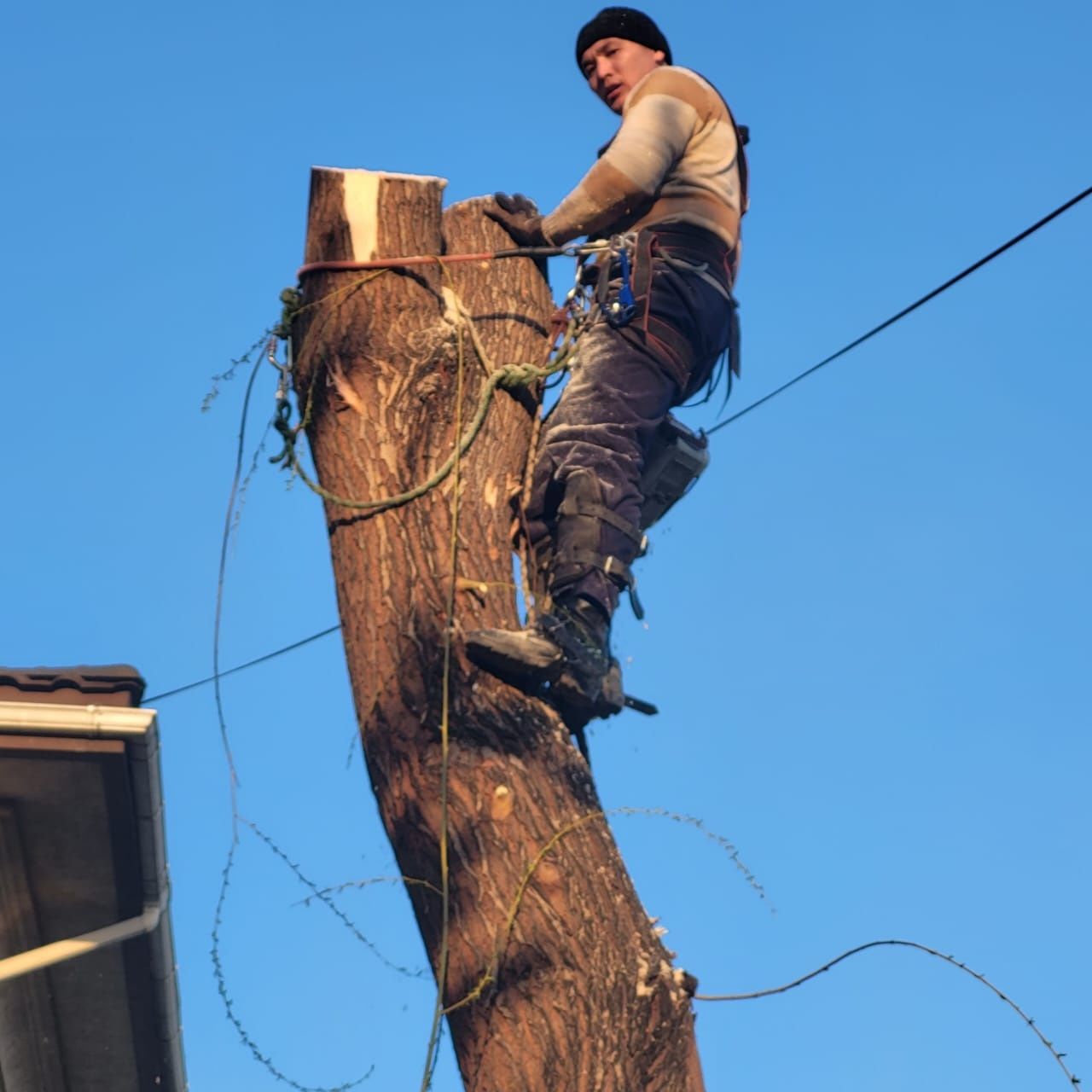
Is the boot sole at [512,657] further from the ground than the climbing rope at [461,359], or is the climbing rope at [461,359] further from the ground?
the climbing rope at [461,359]

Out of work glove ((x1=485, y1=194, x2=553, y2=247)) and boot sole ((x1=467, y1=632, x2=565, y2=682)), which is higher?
work glove ((x1=485, y1=194, x2=553, y2=247))

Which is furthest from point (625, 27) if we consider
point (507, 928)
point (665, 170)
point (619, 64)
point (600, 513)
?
point (507, 928)

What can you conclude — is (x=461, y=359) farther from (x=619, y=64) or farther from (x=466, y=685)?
(x=619, y=64)

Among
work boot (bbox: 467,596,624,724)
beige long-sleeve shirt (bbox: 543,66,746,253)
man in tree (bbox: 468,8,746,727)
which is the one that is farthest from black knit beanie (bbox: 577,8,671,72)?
work boot (bbox: 467,596,624,724)

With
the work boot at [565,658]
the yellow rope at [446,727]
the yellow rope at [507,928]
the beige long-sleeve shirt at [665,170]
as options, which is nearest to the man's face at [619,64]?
the beige long-sleeve shirt at [665,170]

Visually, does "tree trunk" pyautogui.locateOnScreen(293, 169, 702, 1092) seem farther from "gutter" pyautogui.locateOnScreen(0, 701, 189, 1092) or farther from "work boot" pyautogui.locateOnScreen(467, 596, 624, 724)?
"gutter" pyautogui.locateOnScreen(0, 701, 189, 1092)

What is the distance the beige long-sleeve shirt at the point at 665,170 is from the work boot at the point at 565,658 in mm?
A: 1182

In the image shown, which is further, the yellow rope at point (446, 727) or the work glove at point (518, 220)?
the work glove at point (518, 220)

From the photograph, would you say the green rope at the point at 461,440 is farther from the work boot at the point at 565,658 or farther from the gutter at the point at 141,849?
the gutter at the point at 141,849

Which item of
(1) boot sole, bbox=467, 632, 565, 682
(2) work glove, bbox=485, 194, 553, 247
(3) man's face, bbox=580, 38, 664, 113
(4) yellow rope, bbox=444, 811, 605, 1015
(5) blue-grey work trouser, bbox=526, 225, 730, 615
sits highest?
(3) man's face, bbox=580, 38, 664, 113

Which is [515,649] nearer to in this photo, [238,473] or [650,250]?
[238,473]

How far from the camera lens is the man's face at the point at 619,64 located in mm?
5586

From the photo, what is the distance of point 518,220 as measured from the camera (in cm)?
475

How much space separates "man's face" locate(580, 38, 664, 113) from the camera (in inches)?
220
